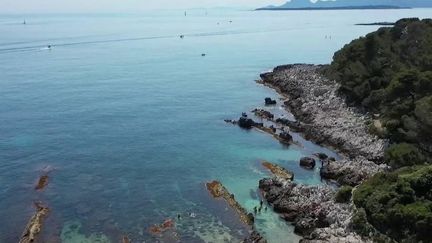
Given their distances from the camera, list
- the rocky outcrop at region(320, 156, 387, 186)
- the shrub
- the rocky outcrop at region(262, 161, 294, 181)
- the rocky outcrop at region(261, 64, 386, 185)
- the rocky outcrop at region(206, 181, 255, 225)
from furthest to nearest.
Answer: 1. the rocky outcrop at region(262, 161, 294, 181)
2. the rocky outcrop at region(261, 64, 386, 185)
3. the rocky outcrop at region(320, 156, 387, 186)
4. the shrub
5. the rocky outcrop at region(206, 181, 255, 225)

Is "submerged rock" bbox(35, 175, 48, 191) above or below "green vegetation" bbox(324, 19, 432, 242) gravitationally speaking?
below

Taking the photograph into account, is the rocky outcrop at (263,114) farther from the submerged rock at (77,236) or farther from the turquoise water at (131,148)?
the submerged rock at (77,236)

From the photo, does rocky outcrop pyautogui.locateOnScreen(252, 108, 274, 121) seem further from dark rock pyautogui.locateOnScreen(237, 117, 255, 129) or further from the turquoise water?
dark rock pyautogui.locateOnScreen(237, 117, 255, 129)

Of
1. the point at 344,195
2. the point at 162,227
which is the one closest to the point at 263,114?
the point at 344,195

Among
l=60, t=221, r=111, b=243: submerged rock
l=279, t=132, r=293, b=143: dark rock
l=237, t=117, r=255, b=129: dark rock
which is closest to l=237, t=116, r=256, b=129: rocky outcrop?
l=237, t=117, r=255, b=129: dark rock

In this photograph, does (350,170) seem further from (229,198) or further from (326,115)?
(326,115)

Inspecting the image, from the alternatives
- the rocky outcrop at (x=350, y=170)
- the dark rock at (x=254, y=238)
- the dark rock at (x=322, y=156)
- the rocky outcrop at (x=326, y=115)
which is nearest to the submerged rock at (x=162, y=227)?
the dark rock at (x=254, y=238)
